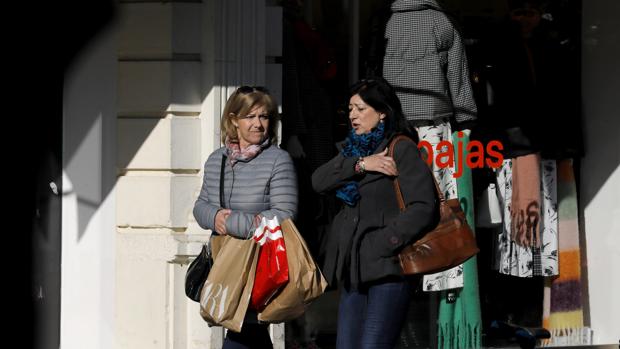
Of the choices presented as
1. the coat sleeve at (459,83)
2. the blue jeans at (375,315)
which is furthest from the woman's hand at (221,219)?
the coat sleeve at (459,83)

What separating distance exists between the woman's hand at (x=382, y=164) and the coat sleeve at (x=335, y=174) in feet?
0.39

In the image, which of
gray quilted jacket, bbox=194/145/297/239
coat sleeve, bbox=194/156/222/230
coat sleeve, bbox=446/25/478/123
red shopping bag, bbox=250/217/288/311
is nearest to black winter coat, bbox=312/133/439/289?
gray quilted jacket, bbox=194/145/297/239

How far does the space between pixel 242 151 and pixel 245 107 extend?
227 millimetres

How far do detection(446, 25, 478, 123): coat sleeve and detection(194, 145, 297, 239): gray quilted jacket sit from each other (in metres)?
2.15

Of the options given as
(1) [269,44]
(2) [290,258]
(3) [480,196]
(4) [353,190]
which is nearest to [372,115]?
(4) [353,190]

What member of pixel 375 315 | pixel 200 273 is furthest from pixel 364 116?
pixel 200 273

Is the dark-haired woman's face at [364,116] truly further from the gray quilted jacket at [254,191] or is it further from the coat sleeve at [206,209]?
the coat sleeve at [206,209]

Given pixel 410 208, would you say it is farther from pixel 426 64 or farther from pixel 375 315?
pixel 426 64

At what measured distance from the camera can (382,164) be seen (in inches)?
279

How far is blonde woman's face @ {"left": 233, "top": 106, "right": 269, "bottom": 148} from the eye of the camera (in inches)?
289

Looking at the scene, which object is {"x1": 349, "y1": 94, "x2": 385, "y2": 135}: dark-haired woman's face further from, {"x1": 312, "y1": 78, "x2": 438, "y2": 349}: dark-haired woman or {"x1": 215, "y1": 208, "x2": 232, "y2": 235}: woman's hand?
{"x1": 215, "y1": 208, "x2": 232, "y2": 235}: woman's hand

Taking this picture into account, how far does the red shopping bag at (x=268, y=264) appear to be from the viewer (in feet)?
23.0

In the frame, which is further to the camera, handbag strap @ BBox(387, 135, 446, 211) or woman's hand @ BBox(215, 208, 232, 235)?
woman's hand @ BBox(215, 208, 232, 235)

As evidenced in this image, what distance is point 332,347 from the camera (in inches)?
369
